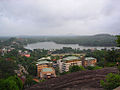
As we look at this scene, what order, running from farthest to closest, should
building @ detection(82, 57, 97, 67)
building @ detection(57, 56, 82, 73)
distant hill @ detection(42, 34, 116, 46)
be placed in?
distant hill @ detection(42, 34, 116, 46) < building @ detection(82, 57, 97, 67) < building @ detection(57, 56, 82, 73)

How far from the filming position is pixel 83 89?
5797 mm

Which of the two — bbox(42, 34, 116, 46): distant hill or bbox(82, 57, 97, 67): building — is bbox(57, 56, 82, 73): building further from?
bbox(42, 34, 116, 46): distant hill

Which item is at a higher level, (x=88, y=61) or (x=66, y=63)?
(x=66, y=63)

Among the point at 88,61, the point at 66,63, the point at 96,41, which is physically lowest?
the point at 88,61

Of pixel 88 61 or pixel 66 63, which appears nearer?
pixel 66 63

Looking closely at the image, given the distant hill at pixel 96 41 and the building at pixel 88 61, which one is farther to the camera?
the distant hill at pixel 96 41

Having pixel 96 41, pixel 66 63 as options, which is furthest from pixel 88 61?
pixel 96 41

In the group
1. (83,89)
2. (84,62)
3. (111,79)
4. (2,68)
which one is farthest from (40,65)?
(111,79)

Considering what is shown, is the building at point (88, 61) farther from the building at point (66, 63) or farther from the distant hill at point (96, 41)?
the distant hill at point (96, 41)

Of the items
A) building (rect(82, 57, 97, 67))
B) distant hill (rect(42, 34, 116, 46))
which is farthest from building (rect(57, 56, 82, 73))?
distant hill (rect(42, 34, 116, 46))

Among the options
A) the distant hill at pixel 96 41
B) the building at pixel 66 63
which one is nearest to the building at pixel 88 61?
the building at pixel 66 63

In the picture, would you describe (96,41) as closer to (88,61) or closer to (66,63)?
(88,61)

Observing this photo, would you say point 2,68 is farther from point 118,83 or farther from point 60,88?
point 118,83

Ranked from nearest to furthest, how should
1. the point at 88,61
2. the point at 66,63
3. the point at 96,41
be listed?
the point at 66,63, the point at 88,61, the point at 96,41
